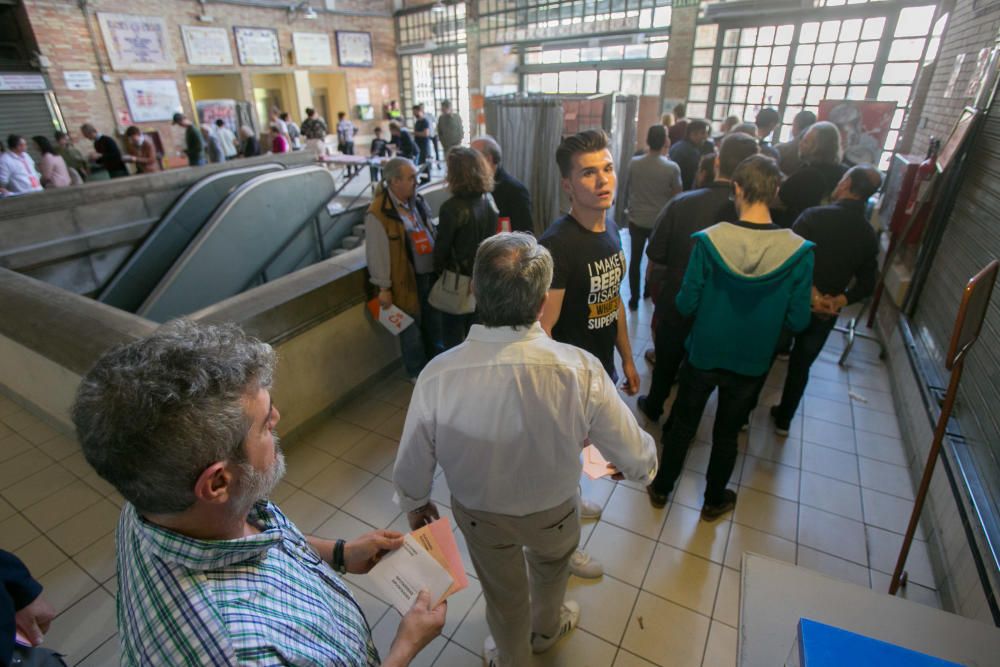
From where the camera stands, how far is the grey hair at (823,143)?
3430mm

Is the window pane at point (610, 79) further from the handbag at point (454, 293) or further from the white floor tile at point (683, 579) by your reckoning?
the white floor tile at point (683, 579)

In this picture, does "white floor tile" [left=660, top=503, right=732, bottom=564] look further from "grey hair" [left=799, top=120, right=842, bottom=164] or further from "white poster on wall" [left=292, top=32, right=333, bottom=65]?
"white poster on wall" [left=292, top=32, right=333, bottom=65]

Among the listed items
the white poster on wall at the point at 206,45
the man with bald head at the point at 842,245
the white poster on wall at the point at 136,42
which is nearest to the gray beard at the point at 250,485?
the man with bald head at the point at 842,245

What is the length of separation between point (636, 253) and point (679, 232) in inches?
72.9

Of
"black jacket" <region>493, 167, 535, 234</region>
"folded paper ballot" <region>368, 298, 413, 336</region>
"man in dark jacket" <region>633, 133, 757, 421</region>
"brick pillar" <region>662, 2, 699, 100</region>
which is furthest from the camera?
"brick pillar" <region>662, 2, 699, 100</region>

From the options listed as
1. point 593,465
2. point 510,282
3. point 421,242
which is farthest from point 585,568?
point 421,242

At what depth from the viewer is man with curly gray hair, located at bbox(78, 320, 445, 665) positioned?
2.38ft

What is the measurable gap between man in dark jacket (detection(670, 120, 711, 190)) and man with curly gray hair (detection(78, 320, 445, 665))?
502cm

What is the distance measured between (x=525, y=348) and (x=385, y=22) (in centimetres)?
1849

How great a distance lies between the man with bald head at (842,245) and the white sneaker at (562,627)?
6.39ft

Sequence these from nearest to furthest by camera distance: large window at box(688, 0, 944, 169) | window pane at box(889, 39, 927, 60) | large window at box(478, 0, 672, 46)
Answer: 1. window pane at box(889, 39, 927, 60)
2. large window at box(688, 0, 944, 169)
3. large window at box(478, 0, 672, 46)

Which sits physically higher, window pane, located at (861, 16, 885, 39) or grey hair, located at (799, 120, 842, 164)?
window pane, located at (861, 16, 885, 39)

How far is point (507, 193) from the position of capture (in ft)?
11.6

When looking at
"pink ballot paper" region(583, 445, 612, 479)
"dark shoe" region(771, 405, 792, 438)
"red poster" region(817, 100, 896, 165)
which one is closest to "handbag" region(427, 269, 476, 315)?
"pink ballot paper" region(583, 445, 612, 479)
